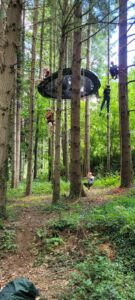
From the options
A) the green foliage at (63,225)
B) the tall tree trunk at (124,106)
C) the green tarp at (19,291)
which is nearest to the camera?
the green tarp at (19,291)

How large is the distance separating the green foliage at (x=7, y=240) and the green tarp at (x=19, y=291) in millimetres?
2057

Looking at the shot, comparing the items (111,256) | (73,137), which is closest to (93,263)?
(111,256)

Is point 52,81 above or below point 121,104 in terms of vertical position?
above

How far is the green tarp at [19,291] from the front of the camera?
3621 millimetres

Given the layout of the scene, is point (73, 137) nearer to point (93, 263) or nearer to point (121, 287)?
point (93, 263)

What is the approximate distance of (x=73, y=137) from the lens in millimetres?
9516

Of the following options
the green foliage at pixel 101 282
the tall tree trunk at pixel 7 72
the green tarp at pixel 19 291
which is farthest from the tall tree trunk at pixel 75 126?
the green tarp at pixel 19 291

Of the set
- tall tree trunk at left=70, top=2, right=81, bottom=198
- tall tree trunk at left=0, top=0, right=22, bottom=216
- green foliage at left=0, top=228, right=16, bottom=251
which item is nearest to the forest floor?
green foliage at left=0, top=228, right=16, bottom=251

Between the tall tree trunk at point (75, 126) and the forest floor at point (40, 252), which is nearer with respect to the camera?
the forest floor at point (40, 252)

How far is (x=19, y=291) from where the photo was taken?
369 centimetres

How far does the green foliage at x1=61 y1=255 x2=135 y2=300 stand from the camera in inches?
156

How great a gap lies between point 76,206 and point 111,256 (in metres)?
2.98

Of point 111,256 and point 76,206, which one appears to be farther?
point 76,206

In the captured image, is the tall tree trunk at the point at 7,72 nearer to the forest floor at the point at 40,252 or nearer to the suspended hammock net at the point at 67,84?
the forest floor at the point at 40,252
